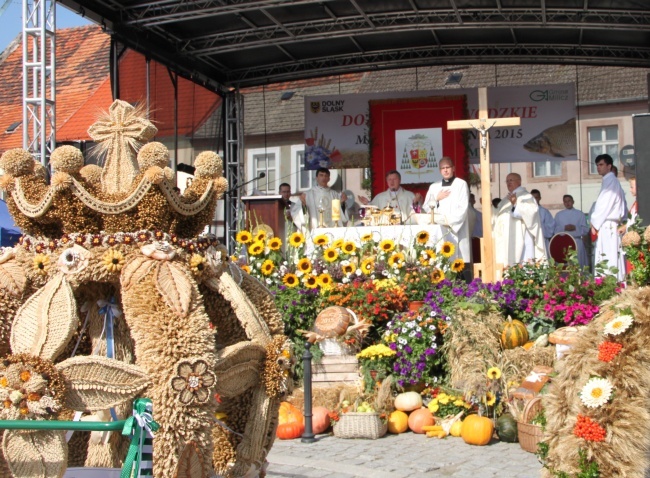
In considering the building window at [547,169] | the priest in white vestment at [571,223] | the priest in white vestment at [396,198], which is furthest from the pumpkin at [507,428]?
the building window at [547,169]

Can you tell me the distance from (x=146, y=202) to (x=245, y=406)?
3.43 feet

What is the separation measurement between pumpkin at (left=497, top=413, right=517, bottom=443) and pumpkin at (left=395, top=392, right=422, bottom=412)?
973mm

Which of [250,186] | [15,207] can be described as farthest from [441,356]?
[250,186]

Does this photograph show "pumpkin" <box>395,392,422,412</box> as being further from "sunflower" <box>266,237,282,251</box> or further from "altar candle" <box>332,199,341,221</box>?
"altar candle" <box>332,199,341,221</box>

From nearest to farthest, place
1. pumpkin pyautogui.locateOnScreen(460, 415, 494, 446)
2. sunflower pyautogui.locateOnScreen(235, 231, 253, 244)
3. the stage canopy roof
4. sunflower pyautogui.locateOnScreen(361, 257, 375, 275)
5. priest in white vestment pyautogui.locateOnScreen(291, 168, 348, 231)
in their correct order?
1. pumpkin pyautogui.locateOnScreen(460, 415, 494, 446)
2. sunflower pyautogui.locateOnScreen(361, 257, 375, 275)
3. sunflower pyautogui.locateOnScreen(235, 231, 253, 244)
4. priest in white vestment pyautogui.locateOnScreen(291, 168, 348, 231)
5. the stage canopy roof

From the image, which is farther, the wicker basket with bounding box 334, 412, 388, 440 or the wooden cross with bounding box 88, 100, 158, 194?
the wicker basket with bounding box 334, 412, 388, 440

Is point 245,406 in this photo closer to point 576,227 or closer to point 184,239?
point 184,239

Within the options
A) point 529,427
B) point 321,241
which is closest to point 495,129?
point 321,241

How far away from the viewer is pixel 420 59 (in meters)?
17.5

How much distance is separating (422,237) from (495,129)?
6690mm

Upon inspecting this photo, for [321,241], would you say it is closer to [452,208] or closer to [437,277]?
[437,277]

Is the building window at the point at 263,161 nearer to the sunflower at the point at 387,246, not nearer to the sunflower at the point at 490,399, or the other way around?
the sunflower at the point at 387,246

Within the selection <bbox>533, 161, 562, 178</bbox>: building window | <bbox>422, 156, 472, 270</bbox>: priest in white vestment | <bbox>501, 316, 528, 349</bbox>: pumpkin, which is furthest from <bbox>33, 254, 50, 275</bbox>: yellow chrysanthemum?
<bbox>533, 161, 562, 178</bbox>: building window

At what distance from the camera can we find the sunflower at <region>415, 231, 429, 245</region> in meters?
11.6
